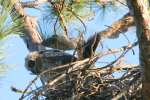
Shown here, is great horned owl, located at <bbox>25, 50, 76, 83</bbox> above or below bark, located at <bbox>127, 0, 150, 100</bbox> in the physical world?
below

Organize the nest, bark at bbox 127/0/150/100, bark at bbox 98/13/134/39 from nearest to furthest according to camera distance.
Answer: bark at bbox 127/0/150/100, the nest, bark at bbox 98/13/134/39

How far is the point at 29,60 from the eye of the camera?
376 cm

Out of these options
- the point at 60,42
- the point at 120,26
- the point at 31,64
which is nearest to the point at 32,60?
the point at 31,64

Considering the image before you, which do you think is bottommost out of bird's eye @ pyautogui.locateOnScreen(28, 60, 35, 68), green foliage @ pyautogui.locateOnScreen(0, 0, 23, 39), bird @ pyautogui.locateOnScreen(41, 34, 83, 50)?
bird's eye @ pyautogui.locateOnScreen(28, 60, 35, 68)

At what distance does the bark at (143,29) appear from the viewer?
94.7 inches

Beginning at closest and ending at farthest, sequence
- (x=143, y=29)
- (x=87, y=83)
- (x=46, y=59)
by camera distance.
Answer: (x=143, y=29) → (x=87, y=83) → (x=46, y=59)

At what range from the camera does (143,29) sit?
7.97 ft

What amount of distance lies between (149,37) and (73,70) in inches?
30.5

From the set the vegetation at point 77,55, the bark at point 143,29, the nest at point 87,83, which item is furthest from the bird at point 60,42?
the bark at point 143,29

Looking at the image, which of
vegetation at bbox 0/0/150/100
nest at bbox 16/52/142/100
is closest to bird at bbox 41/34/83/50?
vegetation at bbox 0/0/150/100

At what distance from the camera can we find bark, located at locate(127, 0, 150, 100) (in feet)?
7.89

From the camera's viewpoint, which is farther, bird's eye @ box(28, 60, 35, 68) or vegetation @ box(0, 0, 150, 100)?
bird's eye @ box(28, 60, 35, 68)

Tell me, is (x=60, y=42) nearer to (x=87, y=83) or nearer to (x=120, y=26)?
(x=120, y=26)

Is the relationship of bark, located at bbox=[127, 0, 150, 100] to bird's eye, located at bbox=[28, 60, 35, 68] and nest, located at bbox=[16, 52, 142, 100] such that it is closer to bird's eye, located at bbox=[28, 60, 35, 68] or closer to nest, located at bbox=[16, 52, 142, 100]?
nest, located at bbox=[16, 52, 142, 100]
